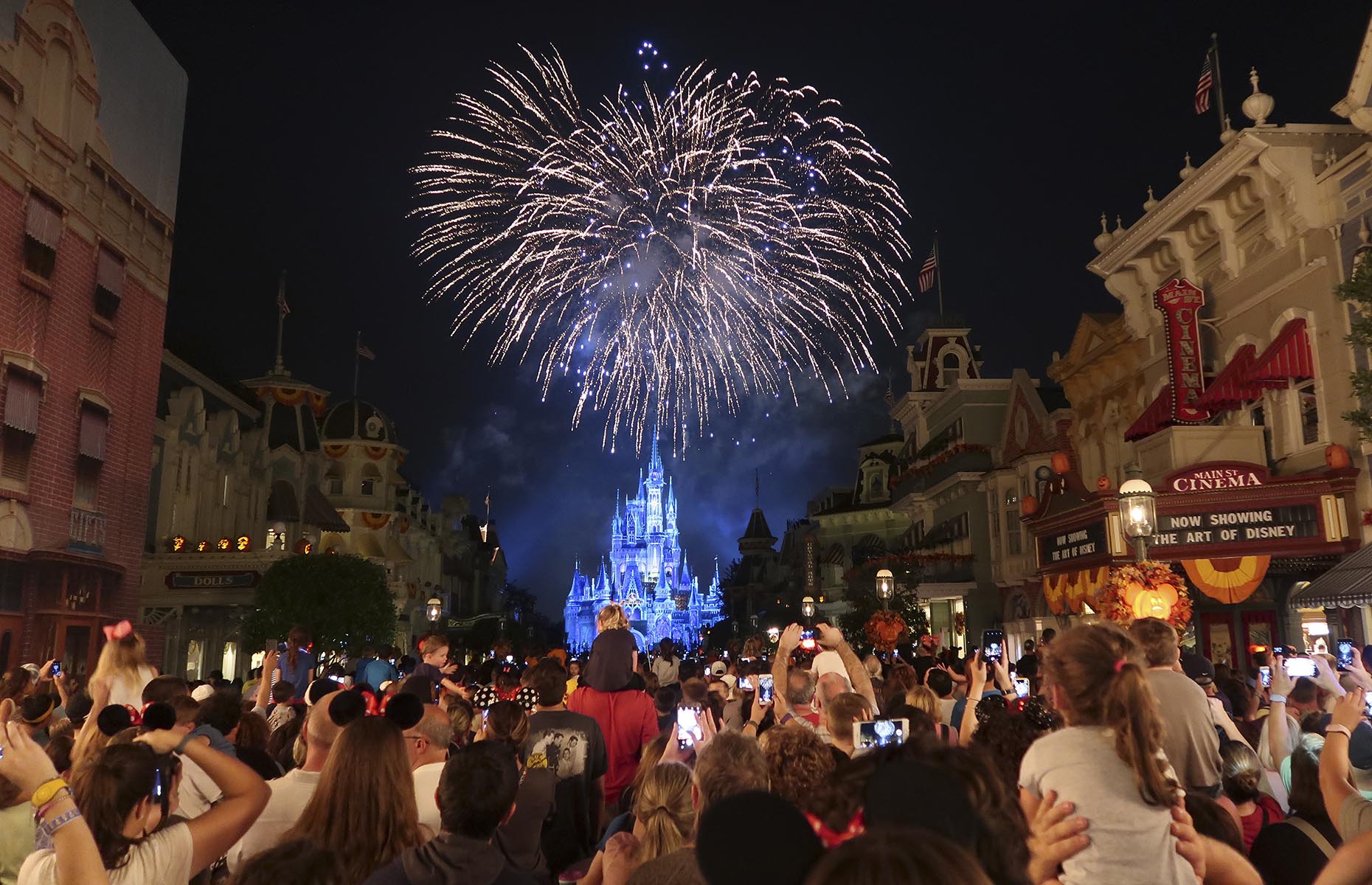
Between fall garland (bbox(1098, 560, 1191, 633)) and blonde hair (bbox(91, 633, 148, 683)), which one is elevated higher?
fall garland (bbox(1098, 560, 1191, 633))

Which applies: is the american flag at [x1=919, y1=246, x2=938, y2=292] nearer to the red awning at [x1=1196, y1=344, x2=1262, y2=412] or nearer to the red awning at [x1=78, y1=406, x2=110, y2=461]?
the red awning at [x1=1196, y1=344, x2=1262, y2=412]

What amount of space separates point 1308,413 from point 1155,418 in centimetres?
336

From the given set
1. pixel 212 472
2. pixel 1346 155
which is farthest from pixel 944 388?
pixel 212 472

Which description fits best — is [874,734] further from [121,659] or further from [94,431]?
[94,431]

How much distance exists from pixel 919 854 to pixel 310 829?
331 cm

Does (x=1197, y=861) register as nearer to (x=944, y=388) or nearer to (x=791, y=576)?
(x=944, y=388)

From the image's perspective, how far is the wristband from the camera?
11.3 feet

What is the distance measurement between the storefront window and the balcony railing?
28.0m

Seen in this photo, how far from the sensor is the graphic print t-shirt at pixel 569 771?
22.1 feet

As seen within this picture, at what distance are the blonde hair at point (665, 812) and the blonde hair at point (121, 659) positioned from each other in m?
6.47

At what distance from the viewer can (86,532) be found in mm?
25062

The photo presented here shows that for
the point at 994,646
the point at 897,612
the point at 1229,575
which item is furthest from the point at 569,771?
the point at 897,612

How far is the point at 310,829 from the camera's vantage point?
14.1 ft

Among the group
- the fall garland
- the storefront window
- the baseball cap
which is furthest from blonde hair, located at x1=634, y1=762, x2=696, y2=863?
the storefront window
